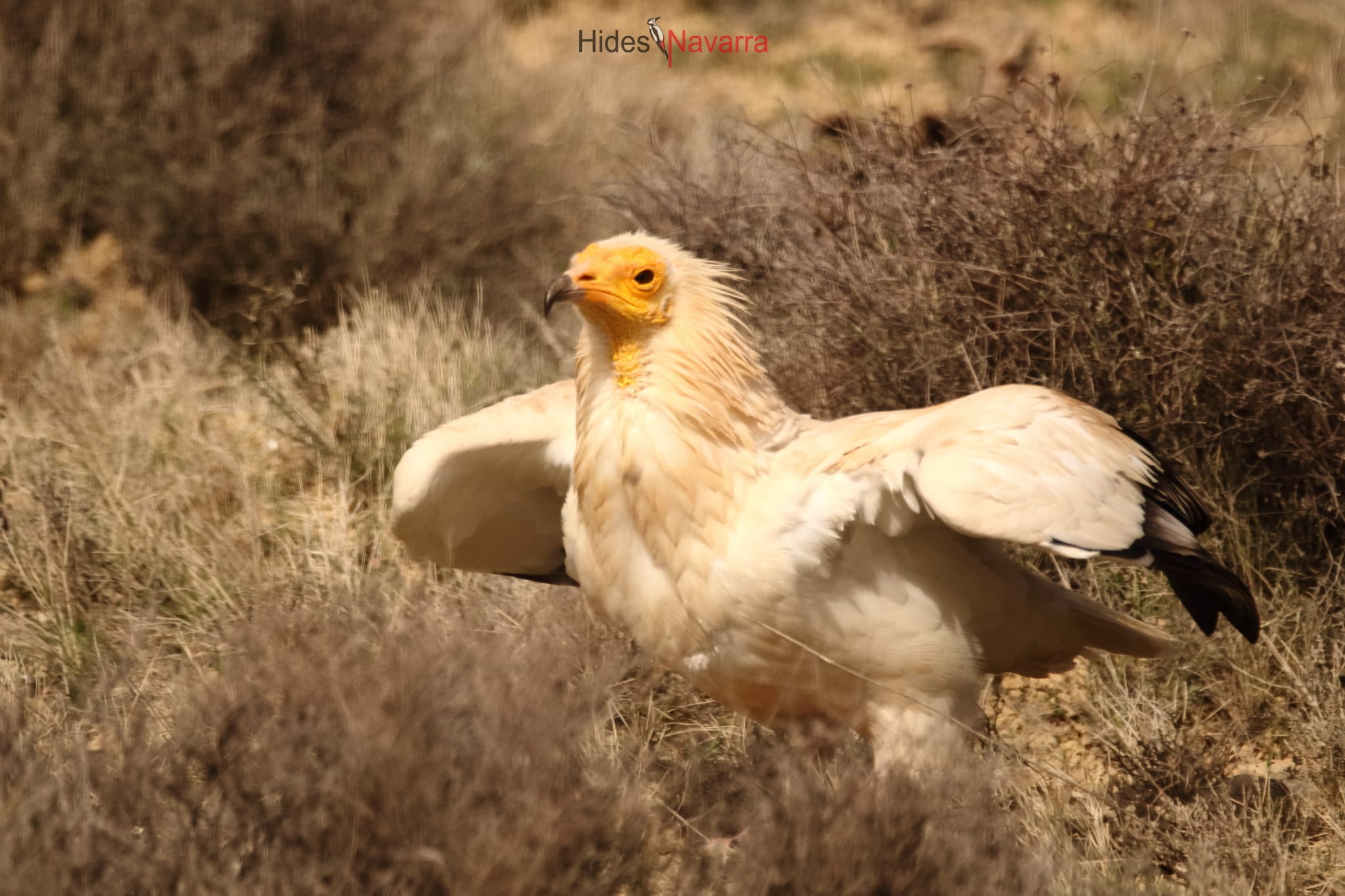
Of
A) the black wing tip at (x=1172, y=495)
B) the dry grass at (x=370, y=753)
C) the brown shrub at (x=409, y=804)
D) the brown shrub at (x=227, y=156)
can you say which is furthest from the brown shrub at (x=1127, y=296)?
the brown shrub at (x=227, y=156)

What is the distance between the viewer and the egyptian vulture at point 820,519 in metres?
3.38

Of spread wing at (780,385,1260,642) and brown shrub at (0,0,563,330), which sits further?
brown shrub at (0,0,563,330)

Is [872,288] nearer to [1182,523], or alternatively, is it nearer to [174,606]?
[1182,523]

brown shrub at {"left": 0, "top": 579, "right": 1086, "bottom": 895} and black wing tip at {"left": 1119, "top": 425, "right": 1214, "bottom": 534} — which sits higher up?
black wing tip at {"left": 1119, "top": 425, "right": 1214, "bottom": 534}

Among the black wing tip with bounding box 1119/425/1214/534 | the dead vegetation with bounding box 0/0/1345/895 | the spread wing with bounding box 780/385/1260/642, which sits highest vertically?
the spread wing with bounding box 780/385/1260/642

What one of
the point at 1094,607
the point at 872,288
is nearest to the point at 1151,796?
the point at 1094,607

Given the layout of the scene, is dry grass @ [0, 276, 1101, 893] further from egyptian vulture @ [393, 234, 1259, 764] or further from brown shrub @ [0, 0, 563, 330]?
brown shrub @ [0, 0, 563, 330]

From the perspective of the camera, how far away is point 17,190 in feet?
26.1

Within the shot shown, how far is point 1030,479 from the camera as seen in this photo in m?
3.27

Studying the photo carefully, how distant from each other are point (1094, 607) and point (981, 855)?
1.15m

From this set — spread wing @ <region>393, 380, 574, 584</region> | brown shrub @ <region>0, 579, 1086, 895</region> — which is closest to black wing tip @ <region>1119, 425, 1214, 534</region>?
brown shrub @ <region>0, 579, 1086, 895</region>

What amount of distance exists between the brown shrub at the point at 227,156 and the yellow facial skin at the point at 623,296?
4.40m

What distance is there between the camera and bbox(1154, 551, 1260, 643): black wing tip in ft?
11.8

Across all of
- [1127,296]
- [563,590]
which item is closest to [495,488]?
[563,590]
